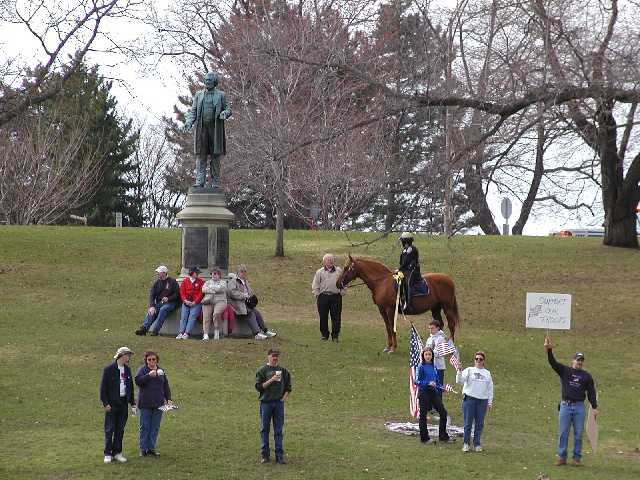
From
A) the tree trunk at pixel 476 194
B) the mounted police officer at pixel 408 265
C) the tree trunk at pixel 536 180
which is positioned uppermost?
the tree trunk at pixel 536 180

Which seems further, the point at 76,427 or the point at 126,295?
the point at 126,295

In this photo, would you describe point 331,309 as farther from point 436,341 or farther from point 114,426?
point 114,426

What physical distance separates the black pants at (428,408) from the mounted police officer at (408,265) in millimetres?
6951

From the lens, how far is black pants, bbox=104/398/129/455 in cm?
1336

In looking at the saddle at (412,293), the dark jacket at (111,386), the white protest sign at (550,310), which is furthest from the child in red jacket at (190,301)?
the dark jacket at (111,386)

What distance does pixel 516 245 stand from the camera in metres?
38.6

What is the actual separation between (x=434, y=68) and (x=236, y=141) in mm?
12021

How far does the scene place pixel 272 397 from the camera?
13.5 m

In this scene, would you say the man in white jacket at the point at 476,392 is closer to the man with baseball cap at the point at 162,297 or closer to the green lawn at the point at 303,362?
the green lawn at the point at 303,362

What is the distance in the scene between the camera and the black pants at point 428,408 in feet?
47.7

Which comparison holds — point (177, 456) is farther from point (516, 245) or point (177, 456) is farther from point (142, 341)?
point (516, 245)

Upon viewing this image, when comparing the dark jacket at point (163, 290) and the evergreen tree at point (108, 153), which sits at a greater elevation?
the evergreen tree at point (108, 153)

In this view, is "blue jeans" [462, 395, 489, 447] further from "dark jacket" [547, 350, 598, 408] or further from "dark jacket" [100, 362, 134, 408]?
"dark jacket" [100, 362, 134, 408]

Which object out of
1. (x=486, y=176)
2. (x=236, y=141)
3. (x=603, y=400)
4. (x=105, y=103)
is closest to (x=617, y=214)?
(x=236, y=141)
